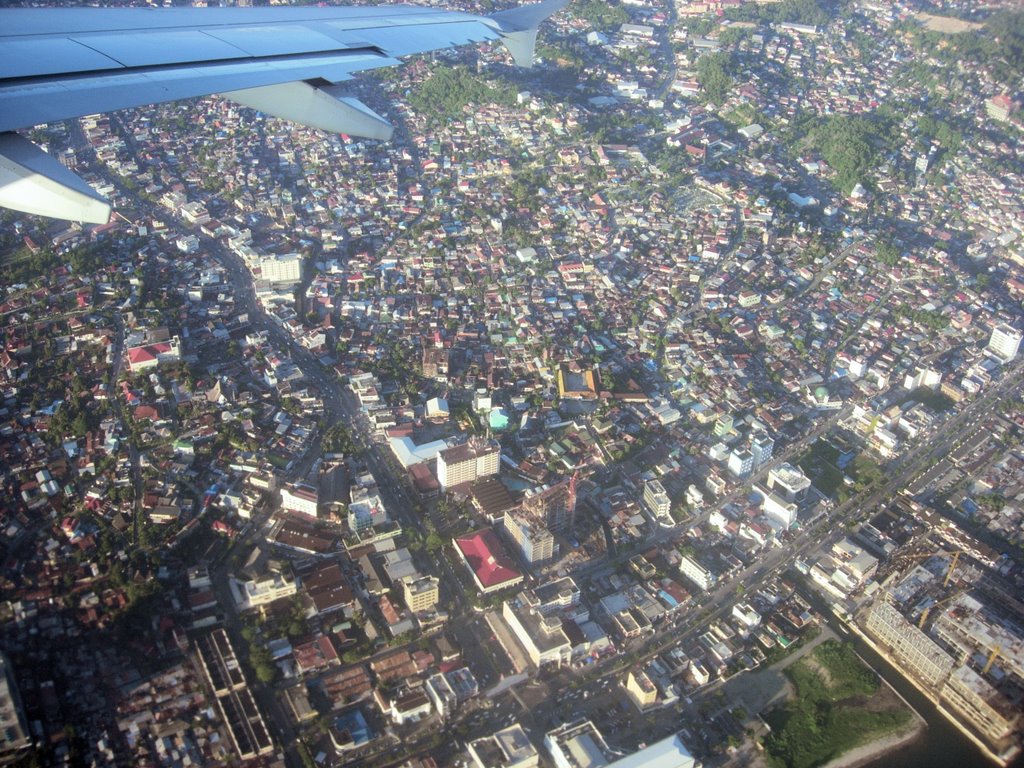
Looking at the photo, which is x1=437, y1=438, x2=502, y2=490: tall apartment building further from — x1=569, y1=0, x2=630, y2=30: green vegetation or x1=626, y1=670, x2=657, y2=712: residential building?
x1=569, y1=0, x2=630, y2=30: green vegetation

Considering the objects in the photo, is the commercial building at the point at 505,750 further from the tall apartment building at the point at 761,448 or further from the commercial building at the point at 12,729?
the tall apartment building at the point at 761,448

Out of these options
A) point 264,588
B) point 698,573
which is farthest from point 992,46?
point 264,588

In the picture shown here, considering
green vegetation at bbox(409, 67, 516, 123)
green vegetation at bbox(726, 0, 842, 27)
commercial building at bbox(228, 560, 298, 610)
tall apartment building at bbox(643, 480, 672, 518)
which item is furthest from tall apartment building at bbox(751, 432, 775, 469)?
green vegetation at bbox(726, 0, 842, 27)

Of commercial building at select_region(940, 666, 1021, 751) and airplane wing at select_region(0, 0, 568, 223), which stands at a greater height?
airplane wing at select_region(0, 0, 568, 223)

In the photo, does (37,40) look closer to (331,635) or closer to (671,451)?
(331,635)

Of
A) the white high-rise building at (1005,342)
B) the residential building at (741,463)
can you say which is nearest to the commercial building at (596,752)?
the residential building at (741,463)
